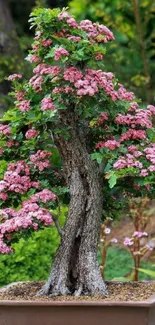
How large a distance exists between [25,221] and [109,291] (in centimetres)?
56

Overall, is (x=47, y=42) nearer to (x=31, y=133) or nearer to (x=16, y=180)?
(x=31, y=133)

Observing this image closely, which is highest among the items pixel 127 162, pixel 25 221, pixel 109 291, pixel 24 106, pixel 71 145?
pixel 24 106

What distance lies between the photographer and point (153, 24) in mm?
7898

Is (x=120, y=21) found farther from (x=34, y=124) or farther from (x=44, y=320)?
(x=44, y=320)

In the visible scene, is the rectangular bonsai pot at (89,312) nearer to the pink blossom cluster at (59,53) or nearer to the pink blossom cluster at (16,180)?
the pink blossom cluster at (16,180)

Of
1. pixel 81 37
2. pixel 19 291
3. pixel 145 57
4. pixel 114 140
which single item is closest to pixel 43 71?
pixel 81 37

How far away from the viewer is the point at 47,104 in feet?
9.27

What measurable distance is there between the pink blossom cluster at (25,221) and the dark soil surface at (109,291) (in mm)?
267

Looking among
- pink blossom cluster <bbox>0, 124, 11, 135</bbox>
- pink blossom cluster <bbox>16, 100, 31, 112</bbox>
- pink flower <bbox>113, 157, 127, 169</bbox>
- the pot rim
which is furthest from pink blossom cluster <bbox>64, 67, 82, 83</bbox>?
the pot rim

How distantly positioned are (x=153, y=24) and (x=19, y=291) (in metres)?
5.34

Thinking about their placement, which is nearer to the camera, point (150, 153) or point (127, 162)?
point (127, 162)

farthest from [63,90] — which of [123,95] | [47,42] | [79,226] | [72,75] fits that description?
[79,226]

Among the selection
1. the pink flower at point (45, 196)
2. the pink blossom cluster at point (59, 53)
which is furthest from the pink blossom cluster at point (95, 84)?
the pink flower at point (45, 196)

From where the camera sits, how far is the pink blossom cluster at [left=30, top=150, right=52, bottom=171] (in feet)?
10.1
